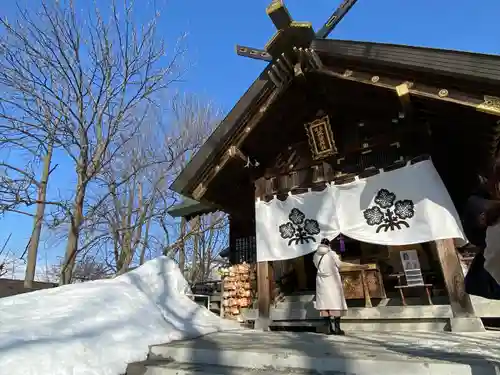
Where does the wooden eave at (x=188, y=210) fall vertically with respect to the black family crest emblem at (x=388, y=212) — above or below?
above

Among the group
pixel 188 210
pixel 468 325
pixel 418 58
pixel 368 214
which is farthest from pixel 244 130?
pixel 468 325

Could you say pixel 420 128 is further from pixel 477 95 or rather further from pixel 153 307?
pixel 153 307

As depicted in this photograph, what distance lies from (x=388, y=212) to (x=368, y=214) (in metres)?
0.42

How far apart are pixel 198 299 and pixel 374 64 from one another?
851cm

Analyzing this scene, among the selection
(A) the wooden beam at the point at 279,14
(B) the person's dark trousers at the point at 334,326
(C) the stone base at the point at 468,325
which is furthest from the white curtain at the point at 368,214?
(A) the wooden beam at the point at 279,14

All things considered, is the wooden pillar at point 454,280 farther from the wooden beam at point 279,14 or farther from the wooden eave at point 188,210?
the wooden eave at point 188,210

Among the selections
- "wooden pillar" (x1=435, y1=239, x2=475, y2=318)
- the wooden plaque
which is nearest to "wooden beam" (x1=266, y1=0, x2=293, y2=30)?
the wooden plaque

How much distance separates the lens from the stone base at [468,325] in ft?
19.5

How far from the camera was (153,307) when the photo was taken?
6.54m

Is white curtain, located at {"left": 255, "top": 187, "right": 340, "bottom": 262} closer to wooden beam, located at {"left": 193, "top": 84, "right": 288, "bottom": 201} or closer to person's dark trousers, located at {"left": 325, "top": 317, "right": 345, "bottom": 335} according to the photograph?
wooden beam, located at {"left": 193, "top": 84, "right": 288, "bottom": 201}

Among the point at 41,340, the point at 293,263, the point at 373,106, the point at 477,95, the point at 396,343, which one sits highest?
the point at 373,106

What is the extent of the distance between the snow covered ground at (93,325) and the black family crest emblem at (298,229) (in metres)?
2.46

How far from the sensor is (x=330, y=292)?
6.57 m

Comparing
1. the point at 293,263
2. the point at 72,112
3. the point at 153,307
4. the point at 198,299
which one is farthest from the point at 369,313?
the point at 72,112
